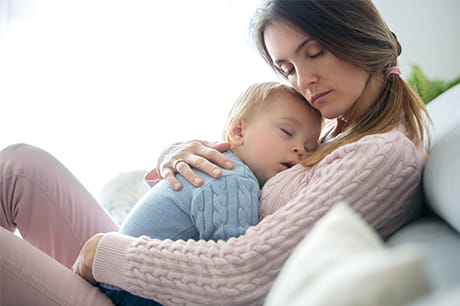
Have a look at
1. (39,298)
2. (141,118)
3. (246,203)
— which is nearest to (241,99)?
(246,203)

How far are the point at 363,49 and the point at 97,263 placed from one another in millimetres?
845

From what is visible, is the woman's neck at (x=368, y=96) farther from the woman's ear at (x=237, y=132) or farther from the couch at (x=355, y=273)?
the couch at (x=355, y=273)

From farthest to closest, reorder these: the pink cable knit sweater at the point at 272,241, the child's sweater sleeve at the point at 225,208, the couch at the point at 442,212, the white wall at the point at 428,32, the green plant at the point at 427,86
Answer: the white wall at the point at 428,32 → the green plant at the point at 427,86 → the child's sweater sleeve at the point at 225,208 → the pink cable knit sweater at the point at 272,241 → the couch at the point at 442,212

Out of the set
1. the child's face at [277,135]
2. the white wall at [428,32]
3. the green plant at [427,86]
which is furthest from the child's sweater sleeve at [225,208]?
the white wall at [428,32]

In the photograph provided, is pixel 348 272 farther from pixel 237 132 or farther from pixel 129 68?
pixel 129 68

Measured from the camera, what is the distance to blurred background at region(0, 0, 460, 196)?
2.66m

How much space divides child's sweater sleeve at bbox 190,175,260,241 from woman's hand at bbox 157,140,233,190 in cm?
4

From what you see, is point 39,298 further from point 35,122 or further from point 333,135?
point 35,122

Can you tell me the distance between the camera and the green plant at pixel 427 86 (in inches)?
86.7

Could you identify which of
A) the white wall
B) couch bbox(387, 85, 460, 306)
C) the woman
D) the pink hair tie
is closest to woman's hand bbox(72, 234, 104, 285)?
the woman

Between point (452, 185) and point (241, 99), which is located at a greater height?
point (241, 99)

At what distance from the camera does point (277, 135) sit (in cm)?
116

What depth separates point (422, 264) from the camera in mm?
347

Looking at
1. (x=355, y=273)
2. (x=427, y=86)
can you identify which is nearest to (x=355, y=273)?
(x=355, y=273)
